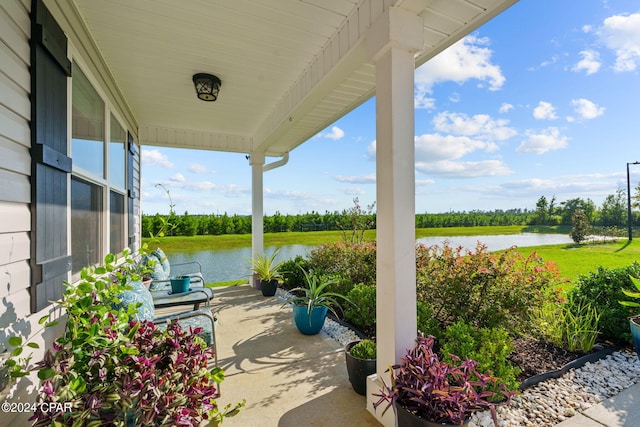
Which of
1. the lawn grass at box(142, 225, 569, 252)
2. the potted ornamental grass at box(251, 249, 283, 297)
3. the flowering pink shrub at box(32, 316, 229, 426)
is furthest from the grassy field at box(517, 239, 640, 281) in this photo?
the flowering pink shrub at box(32, 316, 229, 426)

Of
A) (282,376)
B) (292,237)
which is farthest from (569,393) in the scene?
(292,237)

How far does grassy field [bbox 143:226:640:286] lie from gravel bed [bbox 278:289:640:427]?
1.26 m

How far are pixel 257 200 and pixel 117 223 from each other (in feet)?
8.61

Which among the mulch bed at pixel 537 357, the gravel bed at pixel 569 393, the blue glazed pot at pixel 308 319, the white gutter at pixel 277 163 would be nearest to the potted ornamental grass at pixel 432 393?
the gravel bed at pixel 569 393

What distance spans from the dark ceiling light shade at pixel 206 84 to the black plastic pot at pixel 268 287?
3.10 m

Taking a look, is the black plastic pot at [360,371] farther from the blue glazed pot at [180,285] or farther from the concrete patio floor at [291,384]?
the blue glazed pot at [180,285]

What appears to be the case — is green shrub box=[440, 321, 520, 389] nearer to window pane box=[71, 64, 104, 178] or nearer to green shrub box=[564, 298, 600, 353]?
green shrub box=[564, 298, 600, 353]

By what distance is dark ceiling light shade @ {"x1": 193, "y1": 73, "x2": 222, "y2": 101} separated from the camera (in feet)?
10.0

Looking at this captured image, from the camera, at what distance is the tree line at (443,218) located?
243 inches

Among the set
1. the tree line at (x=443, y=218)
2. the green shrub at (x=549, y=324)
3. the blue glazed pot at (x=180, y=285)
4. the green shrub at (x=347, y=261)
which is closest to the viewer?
the green shrub at (x=549, y=324)

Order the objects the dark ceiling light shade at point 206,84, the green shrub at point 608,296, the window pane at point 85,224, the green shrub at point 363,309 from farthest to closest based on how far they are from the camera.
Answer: the green shrub at point 363,309, the dark ceiling light shade at point 206,84, the green shrub at point 608,296, the window pane at point 85,224

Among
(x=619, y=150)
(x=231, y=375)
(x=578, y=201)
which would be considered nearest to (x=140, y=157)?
(x=231, y=375)

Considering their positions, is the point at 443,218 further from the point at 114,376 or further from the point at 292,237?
the point at 114,376

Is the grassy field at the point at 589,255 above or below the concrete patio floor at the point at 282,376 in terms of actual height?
above
